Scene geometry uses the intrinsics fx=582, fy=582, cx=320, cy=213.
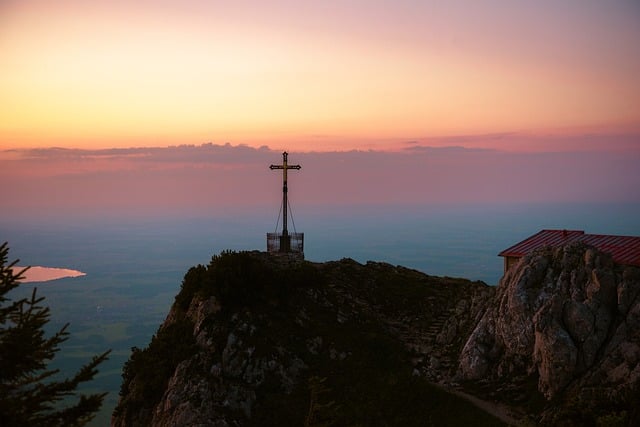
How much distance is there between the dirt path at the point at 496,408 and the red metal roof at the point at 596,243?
11618 millimetres

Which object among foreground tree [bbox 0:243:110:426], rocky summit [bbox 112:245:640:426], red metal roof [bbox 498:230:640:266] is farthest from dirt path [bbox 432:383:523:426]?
foreground tree [bbox 0:243:110:426]

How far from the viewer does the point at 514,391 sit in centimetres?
3025

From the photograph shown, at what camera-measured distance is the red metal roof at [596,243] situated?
35.3 metres

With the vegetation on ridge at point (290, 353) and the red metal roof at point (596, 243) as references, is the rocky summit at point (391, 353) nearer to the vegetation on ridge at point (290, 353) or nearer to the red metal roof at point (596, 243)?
the vegetation on ridge at point (290, 353)

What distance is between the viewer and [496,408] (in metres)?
29.3

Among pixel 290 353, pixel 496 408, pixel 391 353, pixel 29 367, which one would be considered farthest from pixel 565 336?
pixel 29 367

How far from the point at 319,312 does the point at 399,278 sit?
1039 cm

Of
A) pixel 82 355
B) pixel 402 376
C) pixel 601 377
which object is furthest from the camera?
pixel 82 355

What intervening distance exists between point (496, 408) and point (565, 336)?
5076 mm

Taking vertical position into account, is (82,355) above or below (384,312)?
below

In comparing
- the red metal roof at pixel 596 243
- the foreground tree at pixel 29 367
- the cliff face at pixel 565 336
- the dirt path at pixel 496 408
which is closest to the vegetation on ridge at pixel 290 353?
A: the dirt path at pixel 496 408

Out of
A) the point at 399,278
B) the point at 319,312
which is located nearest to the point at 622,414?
the point at 319,312

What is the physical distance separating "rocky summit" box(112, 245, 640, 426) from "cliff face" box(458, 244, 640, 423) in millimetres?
62

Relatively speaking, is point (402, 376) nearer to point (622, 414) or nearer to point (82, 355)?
point (622, 414)
